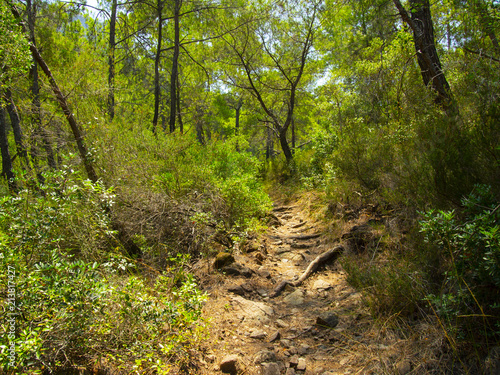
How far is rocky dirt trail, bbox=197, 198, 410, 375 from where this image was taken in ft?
7.73

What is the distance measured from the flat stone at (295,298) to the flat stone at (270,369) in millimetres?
1183

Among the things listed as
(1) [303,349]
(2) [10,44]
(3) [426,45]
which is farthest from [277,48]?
(1) [303,349]

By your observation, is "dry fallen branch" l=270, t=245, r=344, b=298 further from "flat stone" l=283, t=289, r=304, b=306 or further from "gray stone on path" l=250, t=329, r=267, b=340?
"gray stone on path" l=250, t=329, r=267, b=340

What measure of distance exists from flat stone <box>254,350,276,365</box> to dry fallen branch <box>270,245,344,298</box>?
1.30m

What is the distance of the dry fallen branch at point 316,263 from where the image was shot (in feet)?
13.1

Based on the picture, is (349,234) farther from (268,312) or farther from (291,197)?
(291,197)

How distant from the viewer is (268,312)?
3.37m

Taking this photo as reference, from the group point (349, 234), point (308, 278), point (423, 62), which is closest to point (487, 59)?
point (423, 62)

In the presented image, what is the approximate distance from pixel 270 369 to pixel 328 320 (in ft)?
2.86

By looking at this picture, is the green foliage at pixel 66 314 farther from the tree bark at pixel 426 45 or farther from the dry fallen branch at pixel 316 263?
the tree bark at pixel 426 45

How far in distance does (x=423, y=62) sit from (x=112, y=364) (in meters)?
6.13

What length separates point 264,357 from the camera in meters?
2.52

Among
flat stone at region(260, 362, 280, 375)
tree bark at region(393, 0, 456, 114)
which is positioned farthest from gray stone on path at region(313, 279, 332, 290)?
tree bark at region(393, 0, 456, 114)

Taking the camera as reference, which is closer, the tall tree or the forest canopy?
the forest canopy
